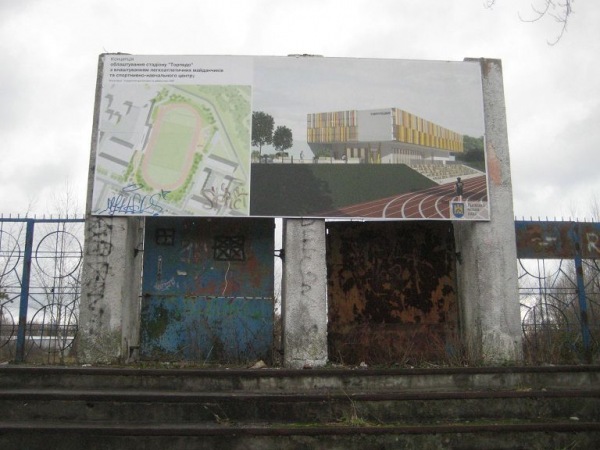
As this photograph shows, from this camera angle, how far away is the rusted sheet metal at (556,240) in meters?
9.26

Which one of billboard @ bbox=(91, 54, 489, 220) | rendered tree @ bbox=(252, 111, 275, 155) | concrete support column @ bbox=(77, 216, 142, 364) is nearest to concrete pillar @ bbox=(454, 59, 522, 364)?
billboard @ bbox=(91, 54, 489, 220)

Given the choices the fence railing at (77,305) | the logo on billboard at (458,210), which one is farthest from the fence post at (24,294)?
the logo on billboard at (458,210)

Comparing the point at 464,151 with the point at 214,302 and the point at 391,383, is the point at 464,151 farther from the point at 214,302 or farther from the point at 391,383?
the point at 214,302

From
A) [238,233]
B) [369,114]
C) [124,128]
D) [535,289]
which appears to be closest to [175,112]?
[124,128]

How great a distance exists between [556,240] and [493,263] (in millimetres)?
1550

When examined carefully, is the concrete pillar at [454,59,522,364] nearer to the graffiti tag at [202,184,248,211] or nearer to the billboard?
the billboard

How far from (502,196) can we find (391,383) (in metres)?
3.67

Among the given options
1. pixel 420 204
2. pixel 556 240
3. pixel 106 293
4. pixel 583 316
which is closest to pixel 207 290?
pixel 106 293

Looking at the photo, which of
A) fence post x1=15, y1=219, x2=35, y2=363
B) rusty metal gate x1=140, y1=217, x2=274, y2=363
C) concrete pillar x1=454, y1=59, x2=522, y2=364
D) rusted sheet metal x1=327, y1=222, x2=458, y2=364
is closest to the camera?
concrete pillar x1=454, y1=59, x2=522, y2=364

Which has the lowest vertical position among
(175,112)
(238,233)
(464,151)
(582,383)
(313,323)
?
(582,383)

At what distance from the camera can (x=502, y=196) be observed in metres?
8.84

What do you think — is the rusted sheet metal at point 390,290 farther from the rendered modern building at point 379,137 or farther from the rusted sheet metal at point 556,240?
the rendered modern building at point 379,137

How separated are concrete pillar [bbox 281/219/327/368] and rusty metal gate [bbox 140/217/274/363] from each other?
1041 millimetres

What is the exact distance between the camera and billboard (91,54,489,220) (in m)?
8.60
